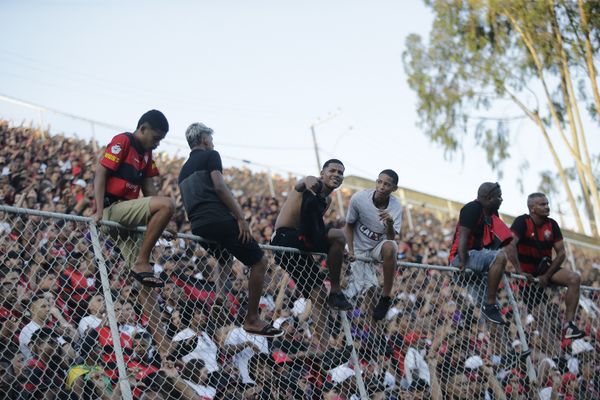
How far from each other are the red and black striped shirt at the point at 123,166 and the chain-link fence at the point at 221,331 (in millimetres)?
330

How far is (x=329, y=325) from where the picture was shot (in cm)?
567

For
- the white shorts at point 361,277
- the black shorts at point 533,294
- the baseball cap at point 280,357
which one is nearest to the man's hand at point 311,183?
the white shorts at point 361,277

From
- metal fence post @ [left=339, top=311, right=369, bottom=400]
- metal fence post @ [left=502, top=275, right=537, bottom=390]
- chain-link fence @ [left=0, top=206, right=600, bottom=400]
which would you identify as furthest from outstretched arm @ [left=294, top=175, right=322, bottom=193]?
metal fence post @ [left=502, top=275, right=537, bottom=390]

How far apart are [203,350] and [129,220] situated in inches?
45.3

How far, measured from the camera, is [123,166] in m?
5.13

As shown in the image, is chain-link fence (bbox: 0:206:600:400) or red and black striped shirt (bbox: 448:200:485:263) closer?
chain-link fence (bbox: 0:206:600:400)

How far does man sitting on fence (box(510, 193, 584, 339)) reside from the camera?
733cm

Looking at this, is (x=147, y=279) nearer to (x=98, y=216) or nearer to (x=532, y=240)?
(x=98, y=216)

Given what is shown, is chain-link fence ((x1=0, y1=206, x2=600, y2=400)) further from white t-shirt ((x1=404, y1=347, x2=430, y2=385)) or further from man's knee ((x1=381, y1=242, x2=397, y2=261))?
man's knee ((x1=381, y1=242, x2=397, y2=261))

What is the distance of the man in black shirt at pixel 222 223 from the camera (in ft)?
16.9

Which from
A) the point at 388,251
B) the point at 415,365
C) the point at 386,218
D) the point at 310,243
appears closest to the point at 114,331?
the point at 310,243

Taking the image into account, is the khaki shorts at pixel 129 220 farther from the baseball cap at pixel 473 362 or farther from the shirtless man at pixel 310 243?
the baseball cap at pixel 473 362

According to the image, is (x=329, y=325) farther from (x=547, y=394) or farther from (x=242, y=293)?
(x=547, y=394)

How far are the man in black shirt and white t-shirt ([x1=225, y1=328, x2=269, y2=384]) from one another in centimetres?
26
